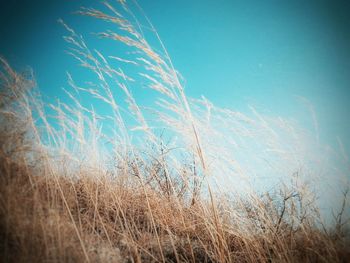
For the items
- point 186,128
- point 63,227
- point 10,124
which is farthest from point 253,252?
point 10,124

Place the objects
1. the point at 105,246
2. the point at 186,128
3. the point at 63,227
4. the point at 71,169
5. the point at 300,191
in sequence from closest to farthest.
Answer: the point at 63,227
the point at 105,246
the point at 186,128
the point at 300,191
the point at 71,169

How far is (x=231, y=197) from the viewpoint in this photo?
6.84ft

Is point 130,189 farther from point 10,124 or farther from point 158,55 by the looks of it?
point 158,55

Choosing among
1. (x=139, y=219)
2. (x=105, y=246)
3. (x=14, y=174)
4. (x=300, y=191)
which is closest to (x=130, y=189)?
(x=139, y=219)

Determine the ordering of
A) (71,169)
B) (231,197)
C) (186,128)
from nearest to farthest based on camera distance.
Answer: (186,128), (231,197), (71,169)

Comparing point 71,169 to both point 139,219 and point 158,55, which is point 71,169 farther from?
point 158,55

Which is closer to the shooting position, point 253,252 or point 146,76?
point 253,252

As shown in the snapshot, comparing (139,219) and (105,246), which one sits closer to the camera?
(105,246)

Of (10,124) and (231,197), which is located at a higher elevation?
(10,124)

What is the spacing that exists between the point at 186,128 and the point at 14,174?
1315 millimetres

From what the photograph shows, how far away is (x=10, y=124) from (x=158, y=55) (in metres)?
1.36


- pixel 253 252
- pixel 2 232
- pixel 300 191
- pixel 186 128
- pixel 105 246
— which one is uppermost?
pixel 186 128

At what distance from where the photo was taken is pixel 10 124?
1.72 meters

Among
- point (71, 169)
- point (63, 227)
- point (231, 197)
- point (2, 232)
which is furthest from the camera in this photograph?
point (71, 169)
